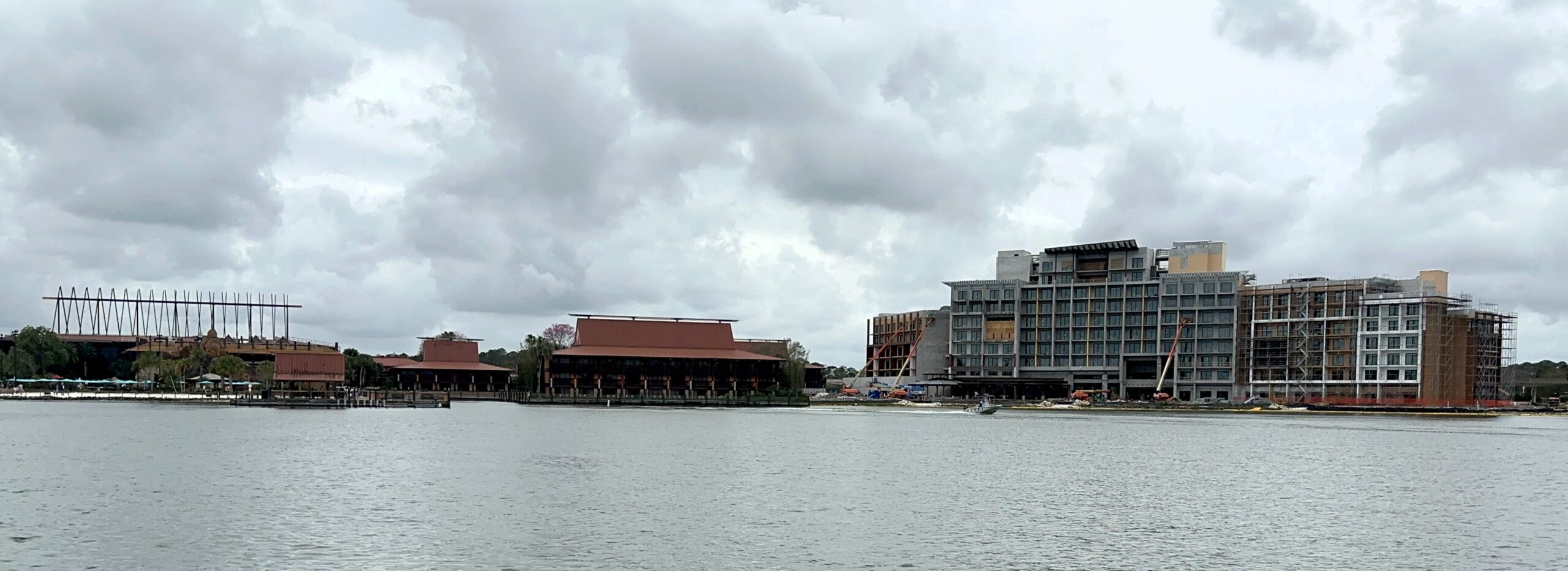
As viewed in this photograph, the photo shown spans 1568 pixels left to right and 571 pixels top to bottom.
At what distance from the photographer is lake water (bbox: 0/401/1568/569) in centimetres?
3712

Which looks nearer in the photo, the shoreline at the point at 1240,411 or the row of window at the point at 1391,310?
the shoreline at the point at 1240,411

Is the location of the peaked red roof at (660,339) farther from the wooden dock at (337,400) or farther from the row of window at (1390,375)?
the row of window at (1390,375)

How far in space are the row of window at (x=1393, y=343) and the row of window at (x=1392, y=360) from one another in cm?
106

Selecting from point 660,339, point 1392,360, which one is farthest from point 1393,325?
point 660,339

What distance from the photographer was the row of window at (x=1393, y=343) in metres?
189

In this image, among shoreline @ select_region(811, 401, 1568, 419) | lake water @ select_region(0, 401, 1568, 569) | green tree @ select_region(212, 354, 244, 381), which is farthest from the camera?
green tree @ select_region(212, 354, 244, 381)

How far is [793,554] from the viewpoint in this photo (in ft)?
122

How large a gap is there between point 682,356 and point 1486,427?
98.7m

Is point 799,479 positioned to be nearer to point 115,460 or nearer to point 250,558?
point 250,558

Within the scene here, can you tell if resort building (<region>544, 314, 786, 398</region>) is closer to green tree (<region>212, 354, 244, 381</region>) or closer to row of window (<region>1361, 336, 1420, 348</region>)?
green tree (<region>212, 354, 244, 381</region>)

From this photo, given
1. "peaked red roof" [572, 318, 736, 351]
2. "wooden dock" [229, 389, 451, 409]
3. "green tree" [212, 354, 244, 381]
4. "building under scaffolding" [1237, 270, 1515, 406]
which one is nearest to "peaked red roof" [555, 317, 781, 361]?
"peaked red roof" [572, 318, 736, 351]

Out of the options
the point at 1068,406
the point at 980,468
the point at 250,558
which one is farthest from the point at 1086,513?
the point at 1068,406

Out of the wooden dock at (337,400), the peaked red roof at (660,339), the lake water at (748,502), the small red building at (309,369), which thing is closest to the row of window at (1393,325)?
the peaked red roof at (660,339)

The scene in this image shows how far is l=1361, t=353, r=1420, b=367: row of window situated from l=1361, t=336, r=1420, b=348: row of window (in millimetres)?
1059
